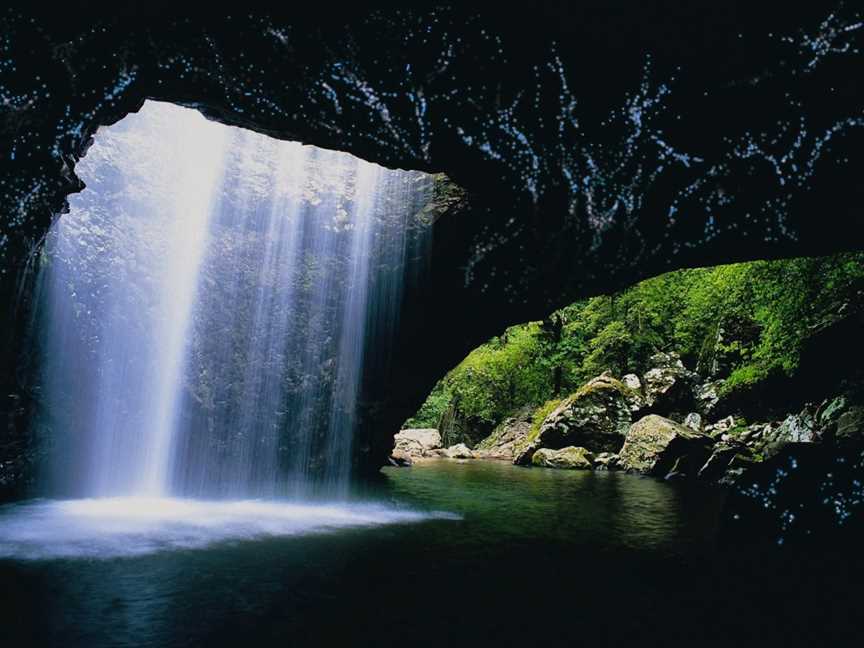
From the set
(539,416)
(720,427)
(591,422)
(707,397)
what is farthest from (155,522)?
(539,416)

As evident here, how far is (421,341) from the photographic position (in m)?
12.1

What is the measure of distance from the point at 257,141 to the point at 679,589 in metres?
11.7

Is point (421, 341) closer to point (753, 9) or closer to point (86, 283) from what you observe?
point (86, 283)

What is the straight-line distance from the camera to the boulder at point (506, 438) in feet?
80.0

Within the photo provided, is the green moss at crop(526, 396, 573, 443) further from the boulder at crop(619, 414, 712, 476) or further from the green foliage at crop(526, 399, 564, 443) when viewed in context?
the boulder at crop(619, 414, 712, 476)

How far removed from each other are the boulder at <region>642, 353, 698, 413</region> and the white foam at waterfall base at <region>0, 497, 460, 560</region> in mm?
13925

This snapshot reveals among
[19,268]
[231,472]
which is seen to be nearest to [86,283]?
[231,472]

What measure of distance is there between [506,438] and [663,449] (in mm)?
10748

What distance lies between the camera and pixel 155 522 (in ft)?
23.7

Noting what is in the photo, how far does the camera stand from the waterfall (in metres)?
10.2

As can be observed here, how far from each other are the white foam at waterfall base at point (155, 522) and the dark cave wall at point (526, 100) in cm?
226

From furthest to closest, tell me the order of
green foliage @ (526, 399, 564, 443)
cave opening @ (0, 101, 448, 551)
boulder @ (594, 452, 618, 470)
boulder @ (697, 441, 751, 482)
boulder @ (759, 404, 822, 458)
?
green foliage @ (526, 399, 564, 443), boulder @ (594, 452, 618, 470), boulder @ (697, 441, 751, 482), boulder @ (759, 404, 822, 458), cave opening @ (0, 101, 448, 551)

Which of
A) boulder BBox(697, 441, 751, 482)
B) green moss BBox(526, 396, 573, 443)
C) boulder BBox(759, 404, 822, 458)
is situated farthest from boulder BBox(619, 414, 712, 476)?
green moss BBox(526, 396, 573, 443)

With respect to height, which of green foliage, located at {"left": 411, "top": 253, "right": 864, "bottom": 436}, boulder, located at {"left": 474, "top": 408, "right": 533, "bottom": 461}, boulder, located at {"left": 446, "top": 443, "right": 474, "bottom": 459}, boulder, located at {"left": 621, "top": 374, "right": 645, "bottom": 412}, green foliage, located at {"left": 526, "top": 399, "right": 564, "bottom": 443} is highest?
green foliage, located at {"left": 411, "top": 253, "right": 864, "bottom": 436}
